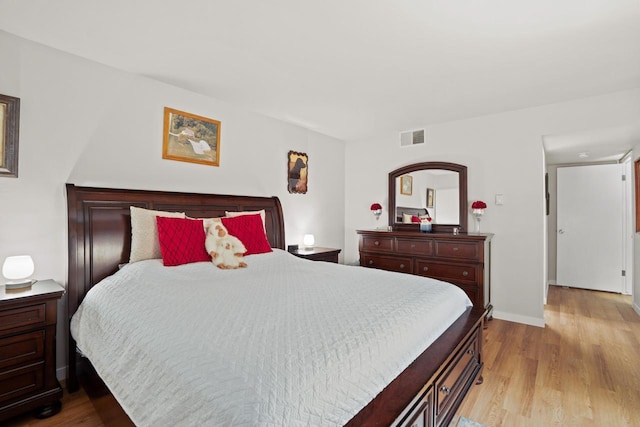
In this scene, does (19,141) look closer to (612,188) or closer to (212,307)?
(212,307)

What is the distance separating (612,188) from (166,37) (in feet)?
19.7

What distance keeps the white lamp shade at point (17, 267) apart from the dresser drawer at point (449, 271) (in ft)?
11.5

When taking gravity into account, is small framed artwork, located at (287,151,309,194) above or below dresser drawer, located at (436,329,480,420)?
above

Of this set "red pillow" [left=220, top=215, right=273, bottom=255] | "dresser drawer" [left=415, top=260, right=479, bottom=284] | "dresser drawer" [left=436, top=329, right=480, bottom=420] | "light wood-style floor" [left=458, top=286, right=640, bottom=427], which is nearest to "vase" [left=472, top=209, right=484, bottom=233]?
"dresser drawer" [left=415, top=260, right=479, bottom=284]

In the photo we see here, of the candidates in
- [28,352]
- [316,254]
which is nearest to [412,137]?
[316,254]

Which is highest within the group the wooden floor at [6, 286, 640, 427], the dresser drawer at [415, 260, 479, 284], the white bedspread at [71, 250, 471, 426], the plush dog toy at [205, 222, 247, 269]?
the plush dog toy at [205, 222, 247, 269]

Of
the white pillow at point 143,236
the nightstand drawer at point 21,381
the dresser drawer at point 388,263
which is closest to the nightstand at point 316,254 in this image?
the dresser drawer at point 388,263

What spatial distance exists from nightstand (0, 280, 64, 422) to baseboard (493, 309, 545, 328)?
13.4ft

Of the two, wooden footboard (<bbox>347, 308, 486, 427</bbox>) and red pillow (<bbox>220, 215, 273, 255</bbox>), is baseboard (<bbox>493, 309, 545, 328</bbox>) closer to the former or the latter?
wooden footboard (<bbox>347, 308, 486, 427</bbox>)

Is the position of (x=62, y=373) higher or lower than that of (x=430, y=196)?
lower

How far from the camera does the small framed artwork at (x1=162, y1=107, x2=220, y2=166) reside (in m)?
2.90

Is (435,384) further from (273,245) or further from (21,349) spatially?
(273,245)

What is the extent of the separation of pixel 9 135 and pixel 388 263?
3691 mm

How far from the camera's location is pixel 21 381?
1816mm
